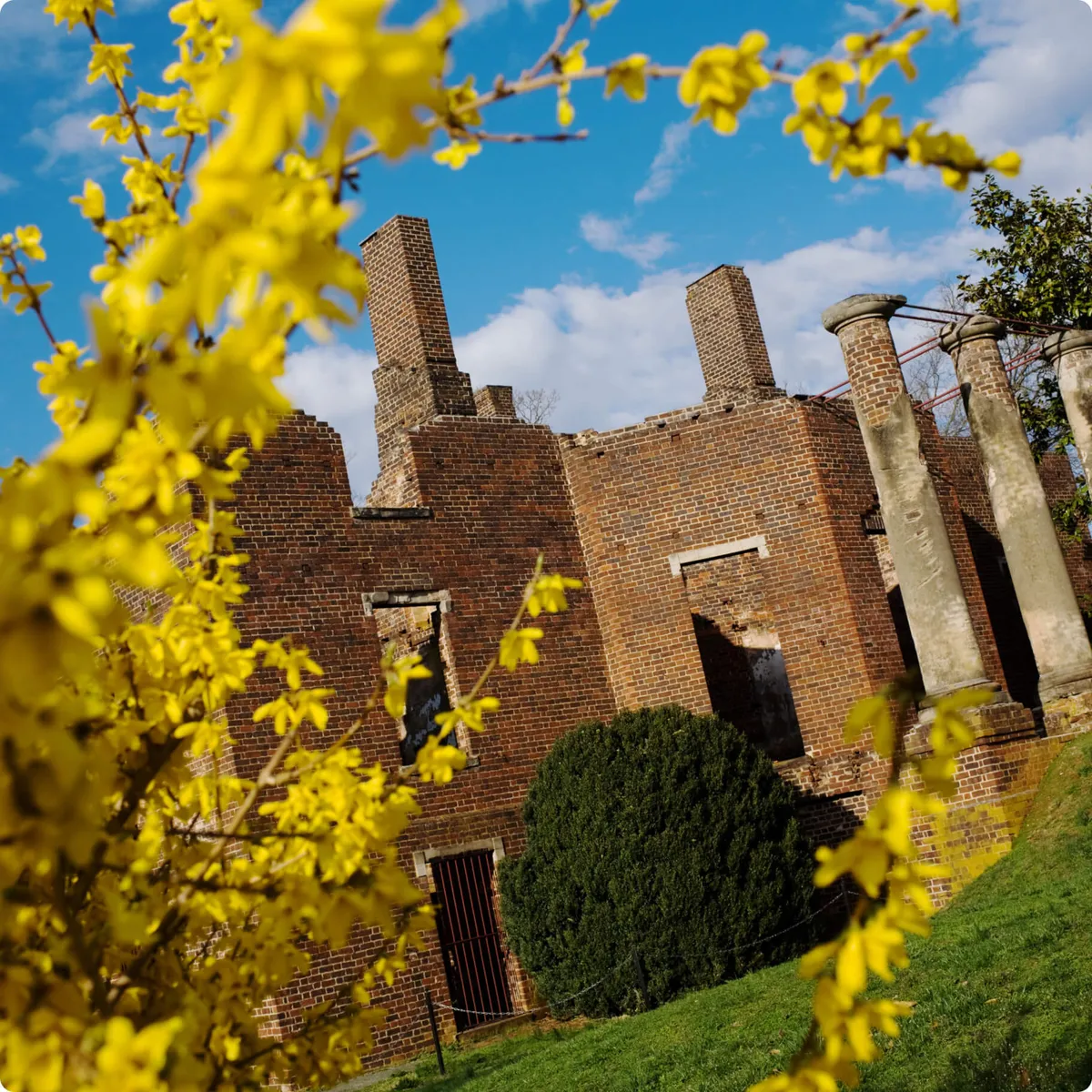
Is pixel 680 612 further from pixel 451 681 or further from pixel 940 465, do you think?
pixel 940 465

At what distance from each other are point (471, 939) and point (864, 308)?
32.1 feet

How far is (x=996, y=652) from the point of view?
18.1 m

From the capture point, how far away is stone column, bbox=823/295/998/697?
1543 centimetres

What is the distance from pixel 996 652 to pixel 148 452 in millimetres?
17826

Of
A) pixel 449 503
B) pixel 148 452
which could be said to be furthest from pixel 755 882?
pixel 148 452

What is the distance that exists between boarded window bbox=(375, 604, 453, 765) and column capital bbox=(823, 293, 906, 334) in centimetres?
681

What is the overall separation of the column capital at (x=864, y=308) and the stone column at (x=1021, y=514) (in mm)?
1408

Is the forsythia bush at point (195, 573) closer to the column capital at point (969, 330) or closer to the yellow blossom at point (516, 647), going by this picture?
the yellow blossom at point (516, 647)

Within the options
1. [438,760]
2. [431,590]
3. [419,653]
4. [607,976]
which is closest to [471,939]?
[607,976]

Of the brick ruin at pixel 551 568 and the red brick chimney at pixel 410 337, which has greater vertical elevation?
the red brick chimney at pixel 410 337

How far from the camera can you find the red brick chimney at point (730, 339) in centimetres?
2570

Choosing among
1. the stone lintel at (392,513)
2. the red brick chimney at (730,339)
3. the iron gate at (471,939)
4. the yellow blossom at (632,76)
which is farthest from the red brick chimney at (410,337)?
the yellow blossom at (632,76)

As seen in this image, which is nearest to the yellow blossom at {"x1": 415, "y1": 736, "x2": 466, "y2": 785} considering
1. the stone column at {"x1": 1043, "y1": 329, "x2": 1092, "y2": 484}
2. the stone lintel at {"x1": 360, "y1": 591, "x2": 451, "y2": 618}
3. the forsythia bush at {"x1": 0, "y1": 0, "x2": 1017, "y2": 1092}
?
the forsythia bush at {"x1": 0, "y1": 0, "x2": 1017, "y2": 1092}

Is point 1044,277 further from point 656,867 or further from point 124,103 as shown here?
point 124,103
